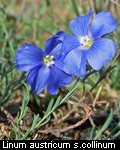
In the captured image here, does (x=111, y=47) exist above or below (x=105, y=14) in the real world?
below

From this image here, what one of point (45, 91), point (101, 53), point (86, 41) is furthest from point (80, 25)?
point (45, 91)

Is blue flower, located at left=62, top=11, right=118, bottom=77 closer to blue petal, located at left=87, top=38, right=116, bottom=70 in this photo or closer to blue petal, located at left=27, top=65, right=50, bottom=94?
blue petal, located at left=87, top=38, right=116, bottom=70

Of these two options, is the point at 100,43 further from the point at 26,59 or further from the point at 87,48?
the point at 26,59

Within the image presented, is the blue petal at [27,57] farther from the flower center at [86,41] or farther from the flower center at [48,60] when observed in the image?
the flower center at [86,41]

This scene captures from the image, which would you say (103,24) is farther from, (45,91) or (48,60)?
(45,91)

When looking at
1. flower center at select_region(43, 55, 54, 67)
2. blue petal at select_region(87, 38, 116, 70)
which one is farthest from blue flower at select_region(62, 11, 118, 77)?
flower center at select_region(43, 55, 54, 67)

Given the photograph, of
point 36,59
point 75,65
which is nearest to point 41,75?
point 36,59
